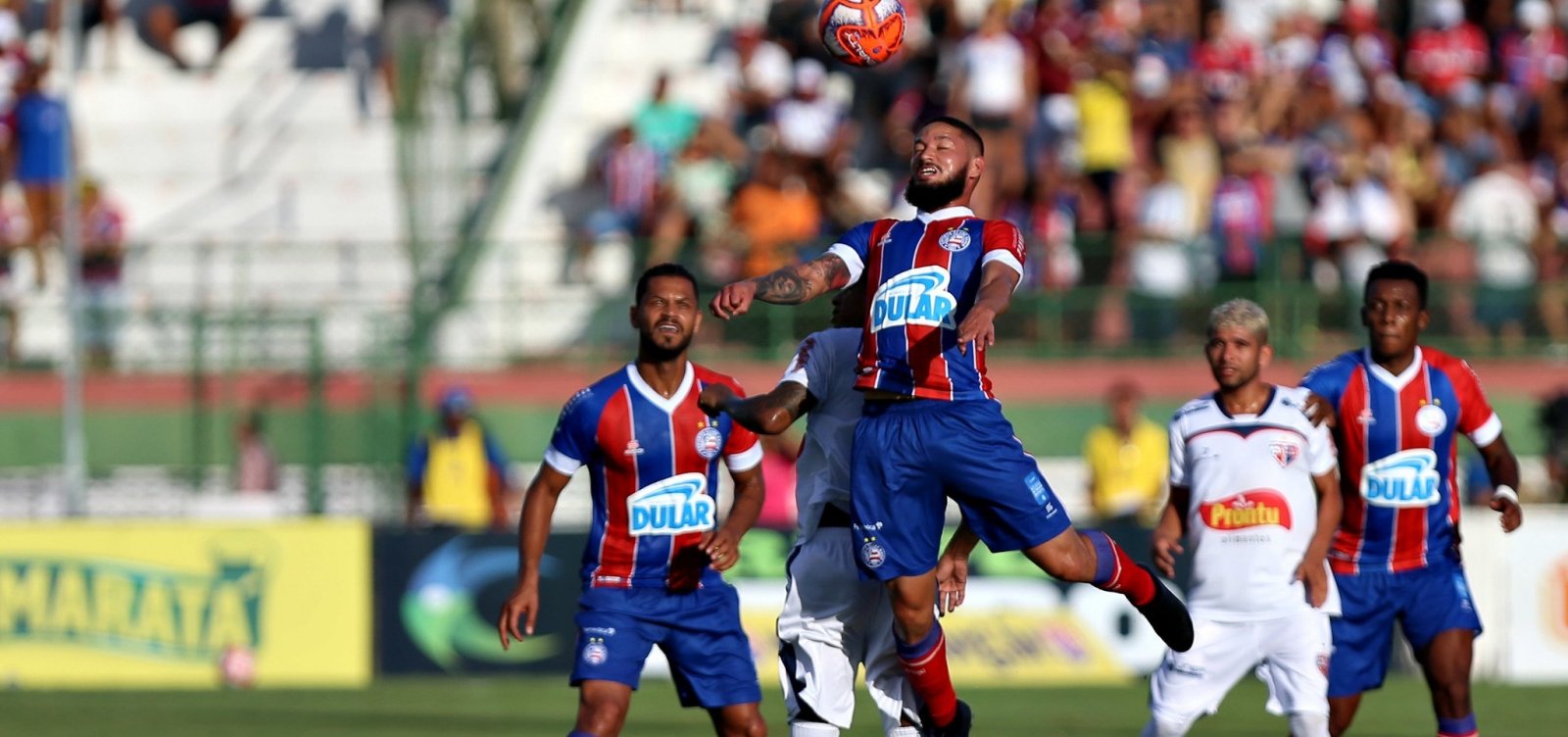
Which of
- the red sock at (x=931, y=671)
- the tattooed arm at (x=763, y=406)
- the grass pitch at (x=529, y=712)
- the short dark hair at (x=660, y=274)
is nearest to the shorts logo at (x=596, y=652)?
the tattooed arm at (x=763, y=406)

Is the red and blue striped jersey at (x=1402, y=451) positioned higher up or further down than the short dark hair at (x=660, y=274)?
further down

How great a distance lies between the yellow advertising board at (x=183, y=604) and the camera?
616 inches

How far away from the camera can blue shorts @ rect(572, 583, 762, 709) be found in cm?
855

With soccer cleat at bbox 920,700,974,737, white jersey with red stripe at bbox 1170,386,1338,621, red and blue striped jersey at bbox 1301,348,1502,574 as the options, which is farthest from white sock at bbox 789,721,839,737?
red and blue striped jersey at bbox 1301,348,1502,574

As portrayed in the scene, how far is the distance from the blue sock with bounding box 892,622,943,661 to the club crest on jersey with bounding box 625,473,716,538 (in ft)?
3.96

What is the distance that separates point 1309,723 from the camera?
9.16m

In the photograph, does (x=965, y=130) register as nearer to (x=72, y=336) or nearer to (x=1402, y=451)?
(x=1402, y=451)

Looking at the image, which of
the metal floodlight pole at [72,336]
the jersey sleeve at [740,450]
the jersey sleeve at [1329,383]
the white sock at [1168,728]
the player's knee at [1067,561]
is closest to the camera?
the player's knee at [1067,561]

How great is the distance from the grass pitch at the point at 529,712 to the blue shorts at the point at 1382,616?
276 centimetres

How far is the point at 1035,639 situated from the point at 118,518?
6358 mm

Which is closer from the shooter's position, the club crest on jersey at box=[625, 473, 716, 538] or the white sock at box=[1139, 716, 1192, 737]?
A: the club crest on jersey at box=[625, 473, 716, 538]

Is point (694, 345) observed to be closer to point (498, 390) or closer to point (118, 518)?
point (498, 390)

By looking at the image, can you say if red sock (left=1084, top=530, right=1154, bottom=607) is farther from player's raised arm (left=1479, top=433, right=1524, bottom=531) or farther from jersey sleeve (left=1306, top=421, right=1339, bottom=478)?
player's raised arm (left=1479, top=433, right=1524, bottom=531)

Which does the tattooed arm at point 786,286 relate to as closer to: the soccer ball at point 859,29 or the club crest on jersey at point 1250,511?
the soccer ball at point 859,29
